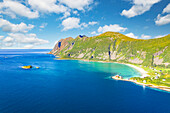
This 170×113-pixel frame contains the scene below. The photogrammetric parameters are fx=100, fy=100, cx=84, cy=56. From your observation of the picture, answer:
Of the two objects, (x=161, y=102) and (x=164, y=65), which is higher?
(x=164, y=65)

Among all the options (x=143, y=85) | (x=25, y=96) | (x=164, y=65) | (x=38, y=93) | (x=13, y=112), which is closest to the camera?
(x=13, y=112)

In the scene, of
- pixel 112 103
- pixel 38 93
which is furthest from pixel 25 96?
pixel 112 103

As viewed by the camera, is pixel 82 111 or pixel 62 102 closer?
pixel 82 111

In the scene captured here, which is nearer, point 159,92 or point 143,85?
point 159,92

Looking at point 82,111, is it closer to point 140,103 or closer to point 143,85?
point 140,103

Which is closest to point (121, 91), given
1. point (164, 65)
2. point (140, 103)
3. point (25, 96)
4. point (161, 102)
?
point (140, 103)

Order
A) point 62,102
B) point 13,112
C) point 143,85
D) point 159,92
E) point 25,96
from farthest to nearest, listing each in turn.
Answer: point 143,85 → point 159,92 → point 25,96 → point 62,102 → point 13,112

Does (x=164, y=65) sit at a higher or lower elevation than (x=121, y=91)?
higher

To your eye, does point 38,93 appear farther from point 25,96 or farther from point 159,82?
point 159,82

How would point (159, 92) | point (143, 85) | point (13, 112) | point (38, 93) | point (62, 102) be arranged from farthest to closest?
point (143, 85) → point (159, 92) → point (38, 93) → point (62, 102) → point (13, 112)
